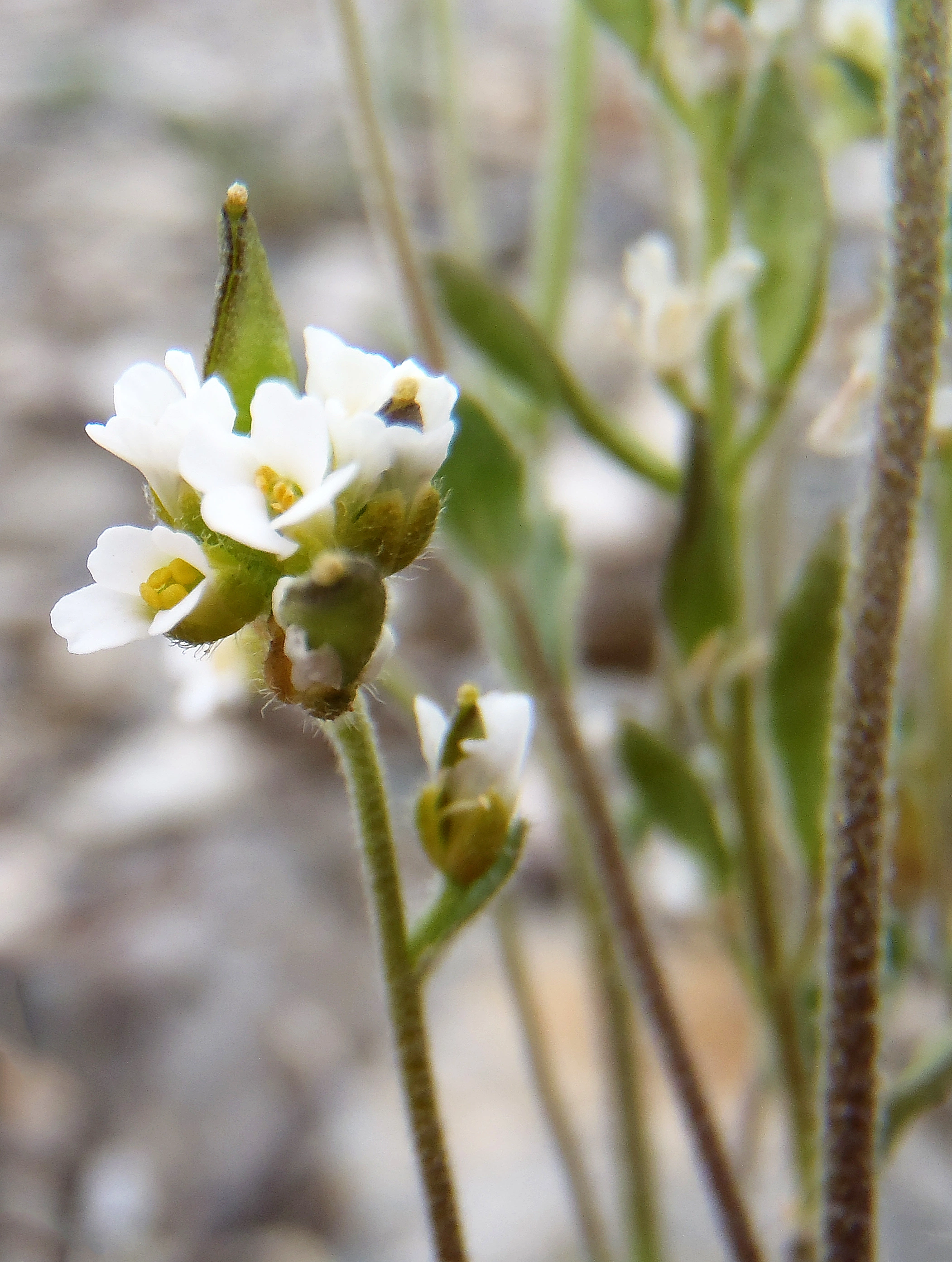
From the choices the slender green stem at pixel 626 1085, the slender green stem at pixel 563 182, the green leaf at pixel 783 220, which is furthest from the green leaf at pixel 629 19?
the slender green stem at pixel 626 1085

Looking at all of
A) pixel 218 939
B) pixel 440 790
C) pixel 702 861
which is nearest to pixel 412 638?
pixel 218 939

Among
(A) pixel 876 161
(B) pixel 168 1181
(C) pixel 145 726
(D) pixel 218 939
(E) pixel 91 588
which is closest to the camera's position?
(E) pixel 91 588

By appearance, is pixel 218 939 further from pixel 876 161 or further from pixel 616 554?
pixel 876 161

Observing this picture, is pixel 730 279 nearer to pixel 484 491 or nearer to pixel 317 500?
pixel 484 491

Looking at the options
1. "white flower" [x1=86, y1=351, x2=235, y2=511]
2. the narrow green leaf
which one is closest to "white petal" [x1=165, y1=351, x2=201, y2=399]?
"white flower" [x1=86, y1=351, x2=235, y2=511]

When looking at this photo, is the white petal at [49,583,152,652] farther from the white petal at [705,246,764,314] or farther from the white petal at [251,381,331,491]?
the white petal at [705,246,764,314]

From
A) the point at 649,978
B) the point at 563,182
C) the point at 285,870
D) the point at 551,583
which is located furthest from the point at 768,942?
the point at 285,870
